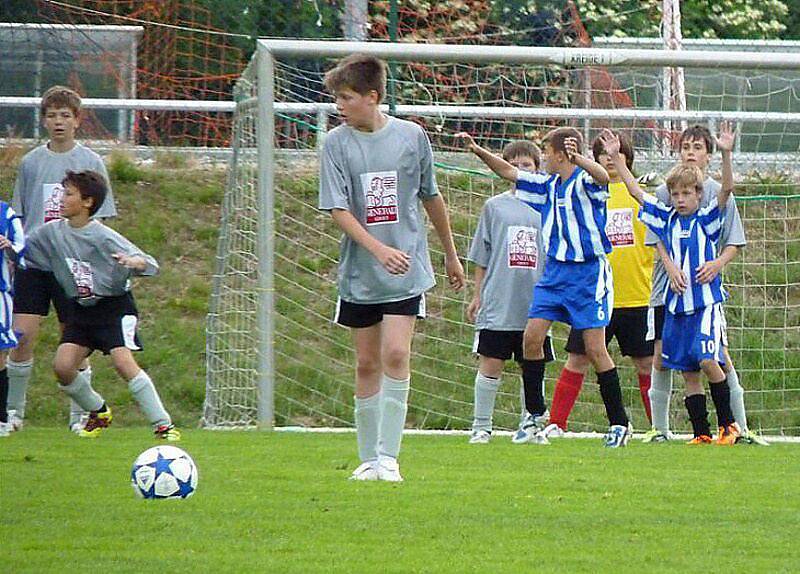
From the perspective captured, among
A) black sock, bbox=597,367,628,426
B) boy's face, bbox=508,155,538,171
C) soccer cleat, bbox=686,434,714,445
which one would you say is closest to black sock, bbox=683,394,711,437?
soccer cleat, bbox=686,434,714,445

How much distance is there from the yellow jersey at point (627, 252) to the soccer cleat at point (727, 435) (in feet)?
3.79

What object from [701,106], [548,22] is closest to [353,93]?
[701,106]

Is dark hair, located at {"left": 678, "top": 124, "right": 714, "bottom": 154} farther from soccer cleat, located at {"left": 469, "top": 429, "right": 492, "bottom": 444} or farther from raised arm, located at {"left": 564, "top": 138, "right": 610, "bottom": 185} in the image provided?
soccer cleat, located at {"left": 469, "top": 429, "right": 492, "bottom": 444}

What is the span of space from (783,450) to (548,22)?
8.08 m

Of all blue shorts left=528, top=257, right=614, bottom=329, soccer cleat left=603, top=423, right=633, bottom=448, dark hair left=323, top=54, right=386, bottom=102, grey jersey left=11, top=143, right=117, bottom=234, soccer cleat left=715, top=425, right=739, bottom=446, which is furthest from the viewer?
grey jersey left=11, top=143, right=117, bottom=234

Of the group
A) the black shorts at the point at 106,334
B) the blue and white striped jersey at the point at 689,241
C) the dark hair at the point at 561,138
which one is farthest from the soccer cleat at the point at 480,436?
the black shorts at the point at 106,334

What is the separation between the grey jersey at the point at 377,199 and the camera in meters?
6.73

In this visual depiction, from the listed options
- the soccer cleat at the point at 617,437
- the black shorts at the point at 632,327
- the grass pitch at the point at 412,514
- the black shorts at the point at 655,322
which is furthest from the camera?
the black shorts at the point at 632,327

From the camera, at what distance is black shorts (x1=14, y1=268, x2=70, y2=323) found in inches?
373

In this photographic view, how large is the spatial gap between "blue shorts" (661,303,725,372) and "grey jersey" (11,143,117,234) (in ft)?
11.5

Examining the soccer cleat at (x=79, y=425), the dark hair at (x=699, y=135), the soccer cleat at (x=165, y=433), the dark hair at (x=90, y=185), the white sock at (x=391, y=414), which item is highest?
the dark hair at (x=699, y=135)

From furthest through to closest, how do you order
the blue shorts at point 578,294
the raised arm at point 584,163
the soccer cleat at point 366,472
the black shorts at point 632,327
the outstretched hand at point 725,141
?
the black shorts at point 632,327, the blue shorts at point 578,294, the outstretched hand at point 725,141, the raised arm at point 584,163, the soccer cleat at point 366,472

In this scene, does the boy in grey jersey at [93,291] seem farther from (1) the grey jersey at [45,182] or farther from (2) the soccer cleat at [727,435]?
(2) the soccer cleat at [727,435]

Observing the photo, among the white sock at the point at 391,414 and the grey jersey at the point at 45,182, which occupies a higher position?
the grey jersey at the point at 45,182
